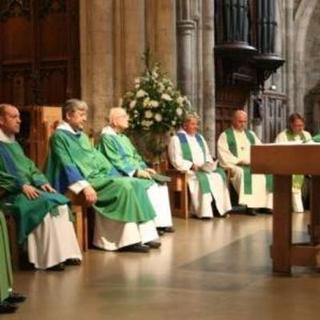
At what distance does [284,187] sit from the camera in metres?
6.13

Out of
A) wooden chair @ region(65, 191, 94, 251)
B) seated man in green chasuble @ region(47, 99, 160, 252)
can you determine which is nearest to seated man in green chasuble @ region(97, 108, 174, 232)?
seated man in green chasuble @ region(47, 99, 160, 252)

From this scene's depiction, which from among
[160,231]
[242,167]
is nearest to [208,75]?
[242,167]

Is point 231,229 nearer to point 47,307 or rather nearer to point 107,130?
point 107,130

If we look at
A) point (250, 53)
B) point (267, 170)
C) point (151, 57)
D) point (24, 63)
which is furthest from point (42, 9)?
point (267, 170)

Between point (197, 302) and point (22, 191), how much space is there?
1.99 metres

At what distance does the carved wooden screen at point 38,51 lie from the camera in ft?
36.0

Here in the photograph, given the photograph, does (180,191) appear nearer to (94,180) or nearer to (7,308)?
(94,180)

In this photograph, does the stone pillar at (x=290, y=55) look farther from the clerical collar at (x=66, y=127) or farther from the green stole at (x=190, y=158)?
the clerical collar at (x=66, y=127)

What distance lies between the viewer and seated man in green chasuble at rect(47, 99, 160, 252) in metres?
7.17

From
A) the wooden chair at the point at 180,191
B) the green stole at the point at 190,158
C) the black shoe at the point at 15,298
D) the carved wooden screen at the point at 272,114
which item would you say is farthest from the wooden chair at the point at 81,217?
the carved wooden screen at the point at 272,114

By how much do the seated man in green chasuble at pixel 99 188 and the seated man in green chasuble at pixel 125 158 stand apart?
1.66 ft

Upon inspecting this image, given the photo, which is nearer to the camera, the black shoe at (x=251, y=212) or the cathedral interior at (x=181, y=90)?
the cathedral interior at (x=181, y=90)

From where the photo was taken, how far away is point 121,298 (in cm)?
519

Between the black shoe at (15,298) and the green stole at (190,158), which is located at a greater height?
the green stole at (190,158)
